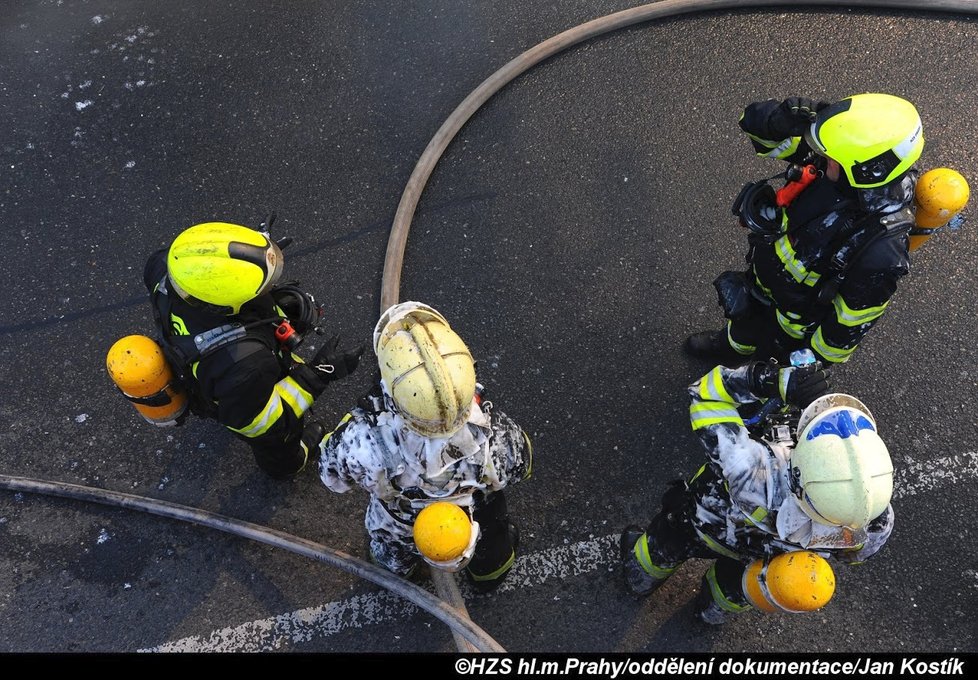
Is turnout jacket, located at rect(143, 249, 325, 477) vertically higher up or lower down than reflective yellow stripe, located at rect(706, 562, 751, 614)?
higher up

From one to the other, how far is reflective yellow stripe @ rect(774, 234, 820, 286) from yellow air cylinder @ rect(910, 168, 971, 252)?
1.74 ft

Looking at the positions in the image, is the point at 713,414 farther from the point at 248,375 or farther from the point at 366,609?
the point at 366,609

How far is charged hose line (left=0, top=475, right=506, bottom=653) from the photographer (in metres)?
3.40

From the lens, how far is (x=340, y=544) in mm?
3980

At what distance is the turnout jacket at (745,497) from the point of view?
101 inches

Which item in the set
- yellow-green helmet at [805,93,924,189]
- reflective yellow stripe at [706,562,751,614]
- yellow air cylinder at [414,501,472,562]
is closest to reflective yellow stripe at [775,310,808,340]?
yellow-green helmet at [805,93,924,189]

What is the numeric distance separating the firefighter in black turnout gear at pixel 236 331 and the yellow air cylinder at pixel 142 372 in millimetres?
69

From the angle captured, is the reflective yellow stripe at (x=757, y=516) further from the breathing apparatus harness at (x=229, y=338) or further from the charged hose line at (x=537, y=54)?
the charged hose line at (x=537, y=54)

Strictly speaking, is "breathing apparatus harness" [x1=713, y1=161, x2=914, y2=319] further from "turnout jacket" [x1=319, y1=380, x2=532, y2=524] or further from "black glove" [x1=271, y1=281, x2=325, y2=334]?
"black glove" [x1=271, y1=281, x2=325, y2=334]

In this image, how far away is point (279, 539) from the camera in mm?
→ 3768

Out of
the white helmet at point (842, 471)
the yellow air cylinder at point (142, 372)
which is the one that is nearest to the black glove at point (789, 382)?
the white helmet at point (842, 471)

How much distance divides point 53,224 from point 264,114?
6.01 ft

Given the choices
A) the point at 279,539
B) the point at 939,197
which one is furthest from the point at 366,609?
the point at 939,197

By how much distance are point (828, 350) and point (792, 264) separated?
1.56 ft
